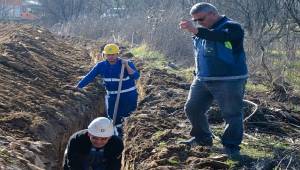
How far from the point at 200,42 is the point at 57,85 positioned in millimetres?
5641

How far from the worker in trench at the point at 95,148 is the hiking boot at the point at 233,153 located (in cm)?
126

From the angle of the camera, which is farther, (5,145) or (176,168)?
(5,145)

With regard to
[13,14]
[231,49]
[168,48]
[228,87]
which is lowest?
[13,14]

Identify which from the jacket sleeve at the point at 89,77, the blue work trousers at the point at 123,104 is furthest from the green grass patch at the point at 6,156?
the blue work trousers at the point at 123,104

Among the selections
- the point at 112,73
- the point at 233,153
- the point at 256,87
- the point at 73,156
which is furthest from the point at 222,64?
the point at 256,87

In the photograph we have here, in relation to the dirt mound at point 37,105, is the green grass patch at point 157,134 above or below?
above

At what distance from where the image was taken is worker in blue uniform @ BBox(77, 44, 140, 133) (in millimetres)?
8523

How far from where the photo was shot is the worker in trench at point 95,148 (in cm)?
552

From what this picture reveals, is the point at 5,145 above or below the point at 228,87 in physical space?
below

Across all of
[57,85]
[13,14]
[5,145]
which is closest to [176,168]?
[5,145]

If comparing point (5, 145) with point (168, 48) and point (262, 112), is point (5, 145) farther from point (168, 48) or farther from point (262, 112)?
point (168, 48)

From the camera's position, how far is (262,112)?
329 inches

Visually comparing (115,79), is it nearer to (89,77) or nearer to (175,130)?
(89,77)

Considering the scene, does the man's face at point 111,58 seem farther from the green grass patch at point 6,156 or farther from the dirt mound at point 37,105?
the green grass patch at point 6,156
